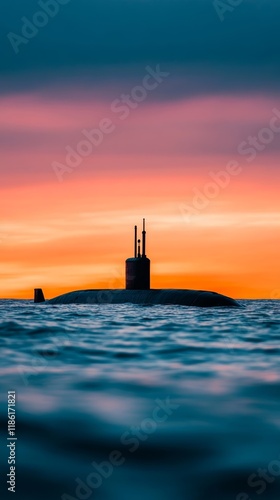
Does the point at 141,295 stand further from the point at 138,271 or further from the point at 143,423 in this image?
the point at 143,423

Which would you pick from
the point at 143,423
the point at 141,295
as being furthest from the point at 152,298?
the point at 143,423

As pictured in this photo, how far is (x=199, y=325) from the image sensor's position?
795 inches

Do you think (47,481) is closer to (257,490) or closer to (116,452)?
(116,452)

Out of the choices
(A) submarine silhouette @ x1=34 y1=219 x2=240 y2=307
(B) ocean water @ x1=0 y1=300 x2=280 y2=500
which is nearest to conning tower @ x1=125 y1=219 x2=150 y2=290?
(A) submarine silhouette @ x1=34 y1=219 x2=240 y2=307

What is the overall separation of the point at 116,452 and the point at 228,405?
2202mm

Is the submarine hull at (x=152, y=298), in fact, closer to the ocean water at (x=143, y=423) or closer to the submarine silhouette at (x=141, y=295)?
the submarine silhouette at (x=141, y=295)

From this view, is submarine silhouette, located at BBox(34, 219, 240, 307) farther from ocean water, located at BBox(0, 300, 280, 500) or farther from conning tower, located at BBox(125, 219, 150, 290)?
ocean water, located at BBox(0, 300, 280, 500)

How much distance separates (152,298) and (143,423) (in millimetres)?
32805

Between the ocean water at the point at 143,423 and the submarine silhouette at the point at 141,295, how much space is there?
24.3 metres

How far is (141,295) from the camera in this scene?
132ft

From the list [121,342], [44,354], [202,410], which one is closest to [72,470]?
[202,410]

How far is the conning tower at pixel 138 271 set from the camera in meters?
43.1

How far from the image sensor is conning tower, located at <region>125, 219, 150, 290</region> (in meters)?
43.1

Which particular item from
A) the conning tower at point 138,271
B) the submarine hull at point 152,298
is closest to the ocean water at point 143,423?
the submarine hull at point 152,298
